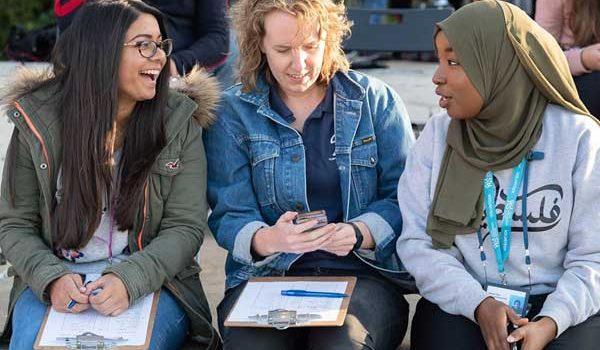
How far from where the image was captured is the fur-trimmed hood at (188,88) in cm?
362

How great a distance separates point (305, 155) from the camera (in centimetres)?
367

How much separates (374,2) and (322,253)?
19.5 ft

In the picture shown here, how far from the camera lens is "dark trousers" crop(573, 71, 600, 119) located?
4398 millimetres

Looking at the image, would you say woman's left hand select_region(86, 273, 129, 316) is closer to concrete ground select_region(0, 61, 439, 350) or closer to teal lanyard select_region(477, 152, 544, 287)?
concrete ground select_region(0, 61, 439, 350)

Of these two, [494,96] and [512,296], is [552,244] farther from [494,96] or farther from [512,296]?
[494,96]

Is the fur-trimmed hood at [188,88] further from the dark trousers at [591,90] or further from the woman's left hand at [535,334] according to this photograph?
the dark trousers at [591,90]

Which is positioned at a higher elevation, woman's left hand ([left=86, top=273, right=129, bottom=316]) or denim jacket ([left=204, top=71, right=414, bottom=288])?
denim jacket ([left=204, top=71, right=414, bottom=288])

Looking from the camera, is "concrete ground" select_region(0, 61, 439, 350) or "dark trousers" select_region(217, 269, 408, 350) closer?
"dark trousers" select_region(217, 269, 408, 350)

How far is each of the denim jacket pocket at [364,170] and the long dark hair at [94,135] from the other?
25.6 inches

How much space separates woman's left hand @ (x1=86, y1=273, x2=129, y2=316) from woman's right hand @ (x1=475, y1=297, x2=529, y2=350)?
1102 millimetres

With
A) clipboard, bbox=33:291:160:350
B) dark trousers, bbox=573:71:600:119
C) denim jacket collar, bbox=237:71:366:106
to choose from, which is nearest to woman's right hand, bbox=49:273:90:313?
clipboard, bbox=33:291:160:350

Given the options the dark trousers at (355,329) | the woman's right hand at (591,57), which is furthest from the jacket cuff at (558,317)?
the woman's right hand at (591,57)

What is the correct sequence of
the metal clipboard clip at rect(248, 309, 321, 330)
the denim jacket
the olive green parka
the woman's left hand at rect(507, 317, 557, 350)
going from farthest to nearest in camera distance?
1. the denim jacket
2. the olive green parka
3. the metal clipboard clip at rect(248, 309, 321, 330)
4. the woman's left hand at rect(507, 317, 557, 350)

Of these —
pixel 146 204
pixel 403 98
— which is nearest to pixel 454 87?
pixel 146 204
